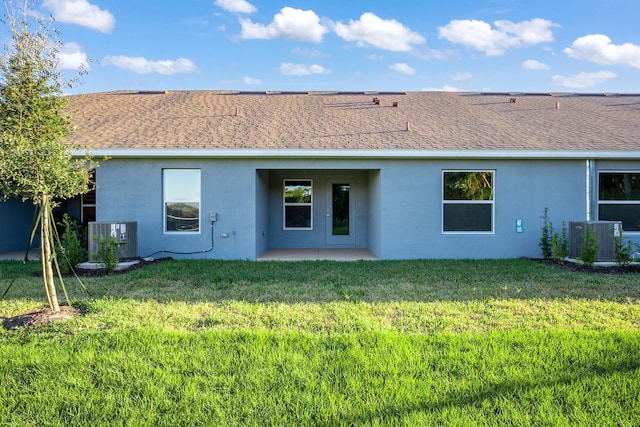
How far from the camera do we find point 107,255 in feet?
26.6

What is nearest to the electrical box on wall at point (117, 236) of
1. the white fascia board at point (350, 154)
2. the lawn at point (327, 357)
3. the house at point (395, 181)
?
the house at point (395, 181)

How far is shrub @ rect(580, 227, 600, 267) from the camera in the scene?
841 cm

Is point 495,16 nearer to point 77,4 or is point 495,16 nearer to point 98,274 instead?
point 77,4

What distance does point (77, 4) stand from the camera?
10.0 m

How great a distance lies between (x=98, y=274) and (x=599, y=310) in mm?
8428

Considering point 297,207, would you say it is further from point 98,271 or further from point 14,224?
point 14,224

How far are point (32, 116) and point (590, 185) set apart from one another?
11524 millimetres

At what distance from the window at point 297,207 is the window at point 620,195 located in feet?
→ 25.6

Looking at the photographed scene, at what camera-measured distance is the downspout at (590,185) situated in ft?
33.5

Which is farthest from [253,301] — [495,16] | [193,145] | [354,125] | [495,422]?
[495,16]

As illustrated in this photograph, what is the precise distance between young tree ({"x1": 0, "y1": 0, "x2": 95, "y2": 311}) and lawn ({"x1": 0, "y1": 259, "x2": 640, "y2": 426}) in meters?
1.59

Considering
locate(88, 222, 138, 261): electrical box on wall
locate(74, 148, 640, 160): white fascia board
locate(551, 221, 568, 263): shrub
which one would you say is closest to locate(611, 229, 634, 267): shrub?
locate(551, 221, 568, 263): shrub

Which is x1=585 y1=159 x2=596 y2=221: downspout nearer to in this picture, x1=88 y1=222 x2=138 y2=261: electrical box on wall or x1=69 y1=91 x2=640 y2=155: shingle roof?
x1=69 y1=91 x2=640 y2=155: shingle roof

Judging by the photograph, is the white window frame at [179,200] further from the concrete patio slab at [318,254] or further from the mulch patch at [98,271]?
the concrete patio slab at [318,254]
